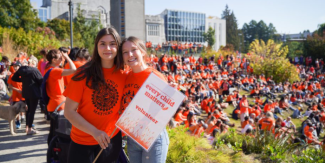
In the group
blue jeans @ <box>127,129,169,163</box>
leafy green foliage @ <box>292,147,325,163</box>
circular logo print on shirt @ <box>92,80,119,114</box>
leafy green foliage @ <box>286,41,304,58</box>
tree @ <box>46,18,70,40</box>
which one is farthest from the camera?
leafy green foliage @ <box>286,41,304,58</box>

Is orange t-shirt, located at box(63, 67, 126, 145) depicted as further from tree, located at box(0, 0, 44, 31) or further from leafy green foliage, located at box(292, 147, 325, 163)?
tree, located at box(0, 0, 44, 31)

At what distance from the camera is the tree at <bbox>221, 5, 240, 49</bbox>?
7669 cm

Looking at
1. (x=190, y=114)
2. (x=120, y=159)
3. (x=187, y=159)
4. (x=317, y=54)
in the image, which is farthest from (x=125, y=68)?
(x=317, y=54)

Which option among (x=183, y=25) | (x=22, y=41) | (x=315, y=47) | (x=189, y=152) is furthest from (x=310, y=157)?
(x=183, y=25)

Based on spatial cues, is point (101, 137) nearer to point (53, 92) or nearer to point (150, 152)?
point (150, 152)

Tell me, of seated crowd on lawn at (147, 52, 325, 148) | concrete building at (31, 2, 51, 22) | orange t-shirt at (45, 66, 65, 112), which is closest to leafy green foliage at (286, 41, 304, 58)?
seated crowd on lawn at (147, 52, 325, 148)

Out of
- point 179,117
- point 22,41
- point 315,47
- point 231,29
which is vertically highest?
point 231,29

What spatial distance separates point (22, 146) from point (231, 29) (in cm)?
7931

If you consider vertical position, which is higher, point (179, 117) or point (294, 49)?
point (294, 49)

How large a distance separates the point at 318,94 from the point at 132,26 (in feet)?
60.5

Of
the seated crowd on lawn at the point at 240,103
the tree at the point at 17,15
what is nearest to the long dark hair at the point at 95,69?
the seated crowd on lawn at the point at 240,103

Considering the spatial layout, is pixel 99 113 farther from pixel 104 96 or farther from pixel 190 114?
pixel 190 114

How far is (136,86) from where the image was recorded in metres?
2.18

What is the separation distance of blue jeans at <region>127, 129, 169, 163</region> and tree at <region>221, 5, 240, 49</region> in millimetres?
Answer: 77380
